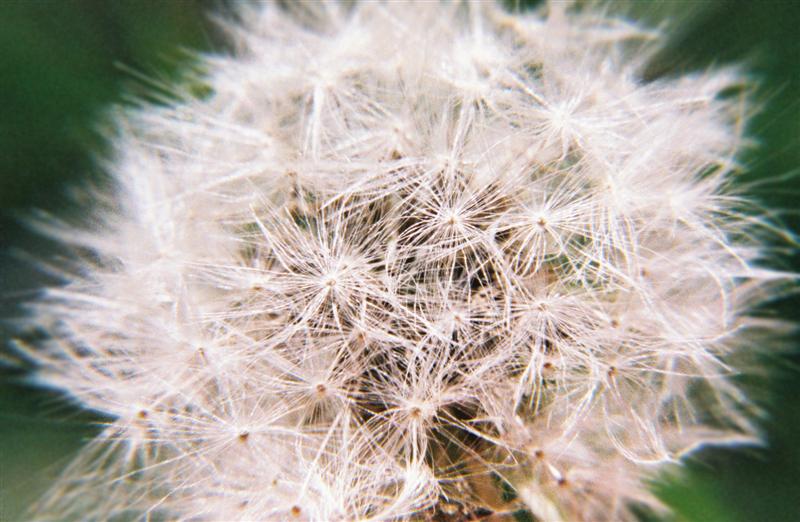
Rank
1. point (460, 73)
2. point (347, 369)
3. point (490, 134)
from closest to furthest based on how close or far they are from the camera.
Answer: point (347, 369), point (490, 134), point (460, 73)

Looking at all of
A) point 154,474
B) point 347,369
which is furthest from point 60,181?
point 347,369

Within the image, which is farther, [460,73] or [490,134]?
[460,73]

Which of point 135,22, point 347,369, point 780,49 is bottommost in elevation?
point 347,369

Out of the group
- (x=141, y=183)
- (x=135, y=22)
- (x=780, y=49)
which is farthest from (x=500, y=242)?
(x=135, y=22)

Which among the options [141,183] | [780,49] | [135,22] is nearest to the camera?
[141,183]

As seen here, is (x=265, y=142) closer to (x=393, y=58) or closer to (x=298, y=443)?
(x=393, y=58)

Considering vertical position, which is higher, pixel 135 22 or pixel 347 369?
pixel 135 22
